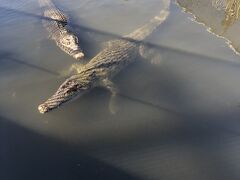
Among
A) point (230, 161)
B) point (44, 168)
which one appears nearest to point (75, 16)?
point (44, 168)

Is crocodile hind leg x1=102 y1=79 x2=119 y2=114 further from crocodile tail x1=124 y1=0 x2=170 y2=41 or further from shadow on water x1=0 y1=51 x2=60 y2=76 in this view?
crocodile tail x1=124 y1=0 x2=170 y2=41

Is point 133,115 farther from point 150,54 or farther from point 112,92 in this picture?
point 150,54

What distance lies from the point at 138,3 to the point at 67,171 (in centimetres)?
735

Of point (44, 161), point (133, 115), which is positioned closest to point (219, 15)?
point (133, 115)

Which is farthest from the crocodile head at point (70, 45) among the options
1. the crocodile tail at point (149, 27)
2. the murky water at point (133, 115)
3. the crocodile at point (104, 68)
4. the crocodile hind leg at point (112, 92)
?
the crocodile tail at point (149, 27)

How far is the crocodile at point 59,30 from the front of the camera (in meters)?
9.71

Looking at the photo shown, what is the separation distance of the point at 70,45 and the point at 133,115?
326cm

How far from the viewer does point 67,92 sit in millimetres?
7984

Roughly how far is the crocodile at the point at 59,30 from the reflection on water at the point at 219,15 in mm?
3646

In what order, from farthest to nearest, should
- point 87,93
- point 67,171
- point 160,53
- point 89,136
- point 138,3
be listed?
point 138,3, point 160,53, point 87,93, point 89,136, point 67,171

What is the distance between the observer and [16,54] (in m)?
9.78

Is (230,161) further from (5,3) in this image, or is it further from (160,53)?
(5,3)

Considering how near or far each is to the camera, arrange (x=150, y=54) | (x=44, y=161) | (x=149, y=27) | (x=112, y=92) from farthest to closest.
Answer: (x=149, y=27), (x=150, y=54), (x=112, y=92), (x=44, y=161)

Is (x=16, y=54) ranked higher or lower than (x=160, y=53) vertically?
lower
